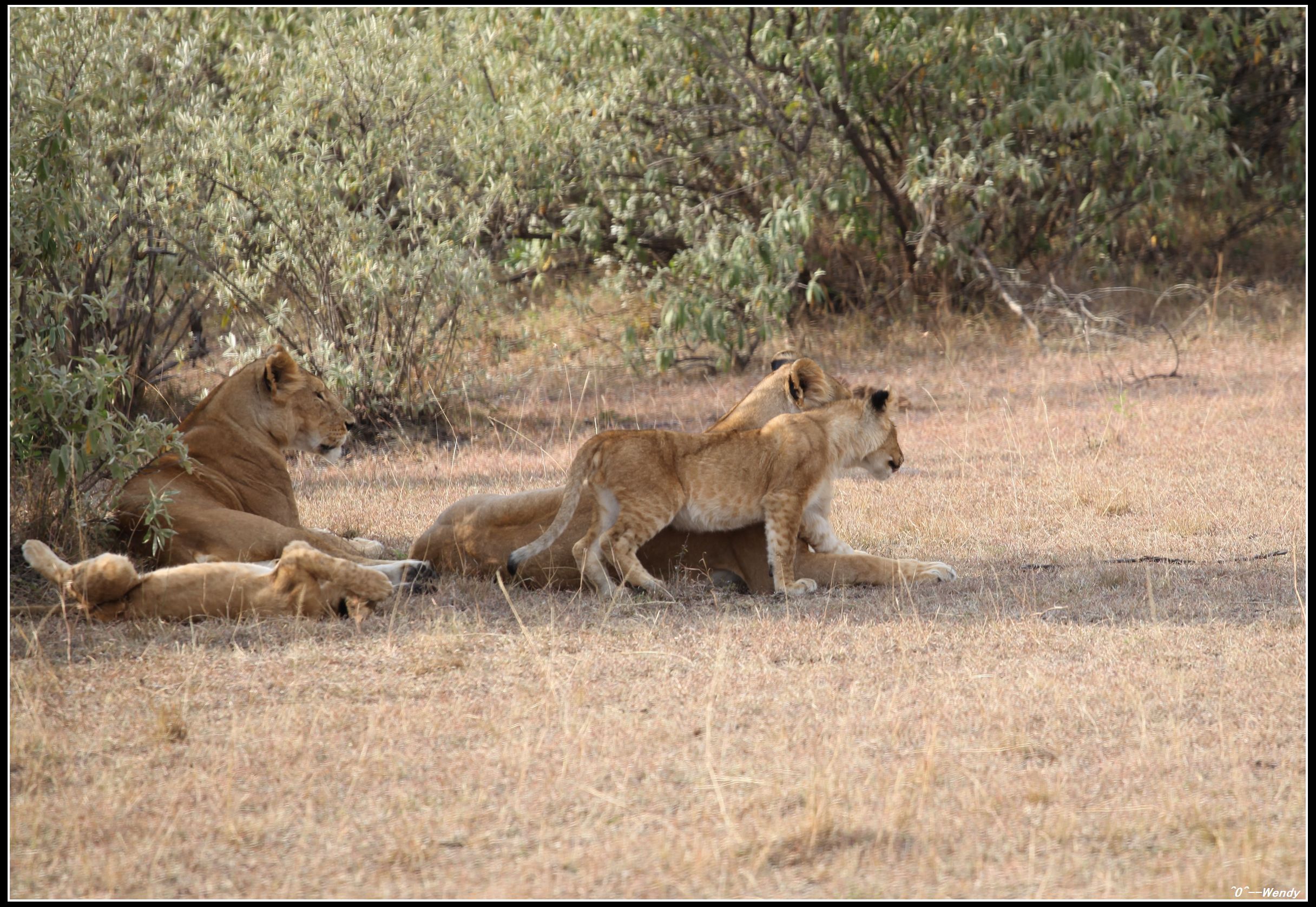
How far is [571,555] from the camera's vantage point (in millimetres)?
5688

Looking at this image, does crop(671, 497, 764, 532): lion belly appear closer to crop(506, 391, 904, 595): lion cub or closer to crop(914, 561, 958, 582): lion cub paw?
crop(506, 391, 904, 595): lion cub

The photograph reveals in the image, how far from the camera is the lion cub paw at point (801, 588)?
5.60 metres

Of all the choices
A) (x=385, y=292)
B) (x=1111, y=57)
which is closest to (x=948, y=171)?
(x=1111, y=57)

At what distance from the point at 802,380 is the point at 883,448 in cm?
49

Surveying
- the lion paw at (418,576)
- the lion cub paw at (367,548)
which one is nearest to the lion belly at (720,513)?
the lion paw at (418,576)

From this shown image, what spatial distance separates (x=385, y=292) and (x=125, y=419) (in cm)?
415

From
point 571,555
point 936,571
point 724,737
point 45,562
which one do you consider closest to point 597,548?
point 571,555

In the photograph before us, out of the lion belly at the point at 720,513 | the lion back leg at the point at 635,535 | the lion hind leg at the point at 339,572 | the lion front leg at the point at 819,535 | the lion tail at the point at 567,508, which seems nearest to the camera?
the lion hind leg at the point at 339,572

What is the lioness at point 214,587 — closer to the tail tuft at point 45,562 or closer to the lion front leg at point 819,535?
the tail tuft at point 45,562

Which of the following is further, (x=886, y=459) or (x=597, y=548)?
(x=886, y=459)

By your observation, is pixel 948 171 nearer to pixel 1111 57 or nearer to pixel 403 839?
pixel 1111 57

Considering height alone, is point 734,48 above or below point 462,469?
above

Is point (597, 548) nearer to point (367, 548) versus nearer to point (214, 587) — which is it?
point (367, 548)

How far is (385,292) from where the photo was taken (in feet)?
32.8
